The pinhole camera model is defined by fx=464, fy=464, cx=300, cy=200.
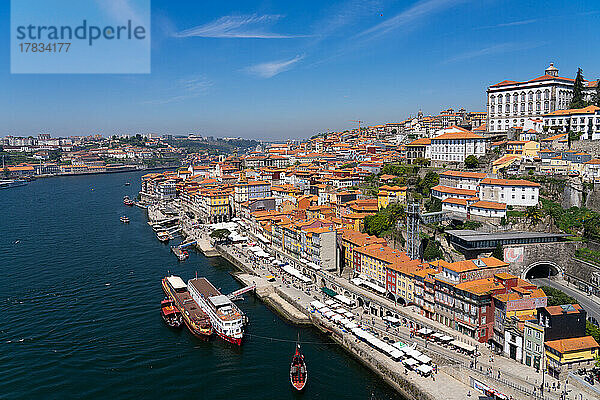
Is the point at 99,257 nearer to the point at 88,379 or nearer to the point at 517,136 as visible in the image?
the point at 88,379

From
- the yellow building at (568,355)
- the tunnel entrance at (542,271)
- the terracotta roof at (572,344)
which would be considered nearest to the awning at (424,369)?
the yellow building at (568,355)

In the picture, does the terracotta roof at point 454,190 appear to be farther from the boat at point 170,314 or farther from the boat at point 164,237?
the boat at point 164,237

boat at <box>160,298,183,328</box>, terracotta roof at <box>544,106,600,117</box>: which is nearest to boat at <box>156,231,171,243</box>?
boat at <box>160,298,183,328</box>

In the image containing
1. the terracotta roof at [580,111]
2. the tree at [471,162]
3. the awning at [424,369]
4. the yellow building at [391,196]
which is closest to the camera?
the awning at [424,369]

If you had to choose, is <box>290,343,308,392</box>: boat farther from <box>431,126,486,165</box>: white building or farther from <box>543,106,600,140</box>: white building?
<box>543,106,600,140</box>: white building

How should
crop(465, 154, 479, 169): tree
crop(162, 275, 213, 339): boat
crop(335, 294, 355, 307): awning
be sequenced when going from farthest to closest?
crop(465, 154, 479, 169): tree → crop(335, 294, 355, 307): awning → crop(162, 275, 213, 339): boat

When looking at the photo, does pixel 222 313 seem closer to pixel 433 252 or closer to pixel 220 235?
pixel 433 252

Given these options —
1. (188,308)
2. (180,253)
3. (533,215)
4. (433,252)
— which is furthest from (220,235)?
(533,215)
